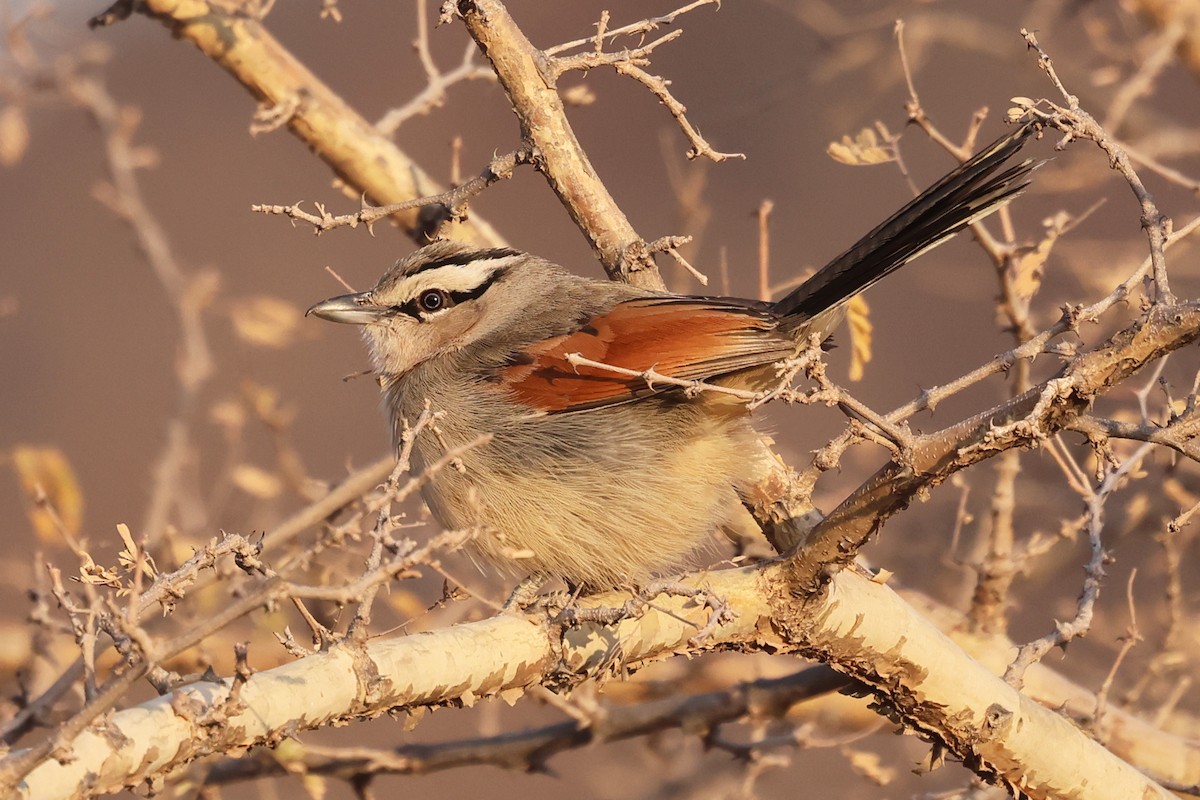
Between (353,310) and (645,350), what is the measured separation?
1274mm

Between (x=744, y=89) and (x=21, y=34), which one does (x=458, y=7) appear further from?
(x=744, y=89)

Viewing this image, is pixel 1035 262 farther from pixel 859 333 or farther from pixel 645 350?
pixel 645 350

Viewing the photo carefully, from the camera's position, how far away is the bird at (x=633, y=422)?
12.5ft

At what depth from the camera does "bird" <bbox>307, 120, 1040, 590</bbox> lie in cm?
381

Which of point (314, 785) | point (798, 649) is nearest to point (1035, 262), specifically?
point (798, 649)

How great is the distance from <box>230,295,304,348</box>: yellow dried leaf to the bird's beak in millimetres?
689

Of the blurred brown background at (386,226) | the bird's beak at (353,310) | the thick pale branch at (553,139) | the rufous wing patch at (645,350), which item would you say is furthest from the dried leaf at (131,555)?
the blurred brown background at (386,226)

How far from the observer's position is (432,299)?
4707mm

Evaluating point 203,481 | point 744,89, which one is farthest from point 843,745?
point 203,481

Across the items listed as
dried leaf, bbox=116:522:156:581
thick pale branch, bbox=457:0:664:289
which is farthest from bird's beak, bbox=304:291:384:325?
dried leaf, bbox=116:522:156:581

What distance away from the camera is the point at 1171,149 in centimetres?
566

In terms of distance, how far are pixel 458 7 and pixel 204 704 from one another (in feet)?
6.95

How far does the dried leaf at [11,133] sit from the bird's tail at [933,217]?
3463 millimetres

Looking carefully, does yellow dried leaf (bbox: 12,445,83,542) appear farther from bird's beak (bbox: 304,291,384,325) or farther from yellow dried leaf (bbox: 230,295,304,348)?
bird's beak (bbox: 304,291,384,325)
